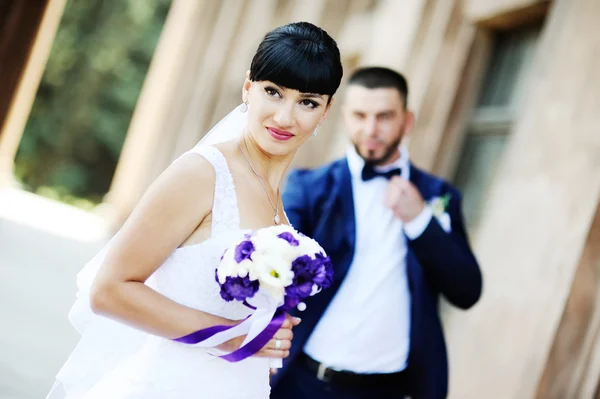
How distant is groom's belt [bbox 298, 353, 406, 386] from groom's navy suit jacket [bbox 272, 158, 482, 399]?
93 millimetres

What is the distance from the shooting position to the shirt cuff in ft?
10.6

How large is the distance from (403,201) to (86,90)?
27.9 metres

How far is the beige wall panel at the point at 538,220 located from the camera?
12.7ft

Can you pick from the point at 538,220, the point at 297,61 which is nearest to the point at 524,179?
the point at 538,220

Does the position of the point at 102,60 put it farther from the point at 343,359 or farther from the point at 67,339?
the point at 343,359

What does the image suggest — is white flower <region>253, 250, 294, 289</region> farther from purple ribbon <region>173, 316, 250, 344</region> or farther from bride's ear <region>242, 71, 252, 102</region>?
bride's ear <region>242, 71, 252, 102</region>

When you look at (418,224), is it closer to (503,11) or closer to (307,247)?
(307,247)

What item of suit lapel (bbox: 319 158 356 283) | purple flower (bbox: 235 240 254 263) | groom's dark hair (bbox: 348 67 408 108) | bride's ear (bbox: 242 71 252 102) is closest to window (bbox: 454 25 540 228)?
groom's dark hair (bbox: 348 67 408 108)

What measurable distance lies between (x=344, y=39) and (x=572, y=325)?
24.5 feet

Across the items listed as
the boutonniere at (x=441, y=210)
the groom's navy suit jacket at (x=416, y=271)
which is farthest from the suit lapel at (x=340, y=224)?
the boutonniere at (x=441, y=210)

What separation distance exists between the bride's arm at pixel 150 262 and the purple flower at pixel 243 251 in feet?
0.58

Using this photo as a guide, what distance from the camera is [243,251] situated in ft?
6.13

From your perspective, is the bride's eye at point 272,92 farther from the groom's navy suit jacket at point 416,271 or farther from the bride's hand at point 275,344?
the groom's navy suit jacket at point 416,271

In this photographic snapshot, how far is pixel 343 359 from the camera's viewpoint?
329 cm
